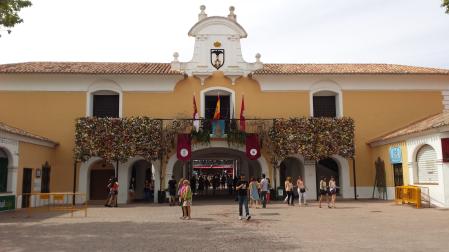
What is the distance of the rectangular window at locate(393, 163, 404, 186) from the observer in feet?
69.1

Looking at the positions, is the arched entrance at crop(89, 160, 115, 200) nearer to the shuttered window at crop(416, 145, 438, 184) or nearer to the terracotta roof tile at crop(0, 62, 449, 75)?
the terracotta roof tile at crop(0, 62, 449, 75)

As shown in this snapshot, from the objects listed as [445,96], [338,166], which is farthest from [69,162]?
[445,96]

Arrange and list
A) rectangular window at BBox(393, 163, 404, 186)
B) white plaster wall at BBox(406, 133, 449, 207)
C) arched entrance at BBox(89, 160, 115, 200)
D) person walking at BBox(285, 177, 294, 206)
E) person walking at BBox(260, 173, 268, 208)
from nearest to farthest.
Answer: white plaster wall at BBox(406, 133, 449, 207), person walking at BBox(260, 173, 268, 208), person walking at BBox(285, 177, 294, 206), rectangular window at BBox(393, 163, 404, 186), arched entrance at BBox(89, 160, 115, 200)

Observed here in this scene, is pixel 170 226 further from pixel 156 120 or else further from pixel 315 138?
pixel 315 138

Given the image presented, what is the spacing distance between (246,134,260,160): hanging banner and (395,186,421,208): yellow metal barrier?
23.2 ft

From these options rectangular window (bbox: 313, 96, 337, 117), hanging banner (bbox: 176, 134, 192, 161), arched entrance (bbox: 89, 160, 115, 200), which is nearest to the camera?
hanging banner (bbox: 176, 134, 192, 161)

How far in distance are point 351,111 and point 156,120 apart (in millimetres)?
10912

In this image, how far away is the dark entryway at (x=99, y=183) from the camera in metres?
24.0

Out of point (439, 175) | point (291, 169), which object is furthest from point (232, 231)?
point (291, 169)

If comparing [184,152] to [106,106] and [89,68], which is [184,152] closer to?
[106,106]

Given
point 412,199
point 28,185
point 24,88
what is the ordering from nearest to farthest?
point 412,199, point 28,185, point 24,88

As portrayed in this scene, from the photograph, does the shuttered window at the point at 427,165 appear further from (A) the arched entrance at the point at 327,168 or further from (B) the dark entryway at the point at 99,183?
(B) the dark entryway at the point at 99,183

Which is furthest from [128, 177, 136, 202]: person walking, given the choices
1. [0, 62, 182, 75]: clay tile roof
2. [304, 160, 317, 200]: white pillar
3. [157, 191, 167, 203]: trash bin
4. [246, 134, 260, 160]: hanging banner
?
[304, 160, 317, 200]: white pillar

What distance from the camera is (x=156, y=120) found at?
886 inches
